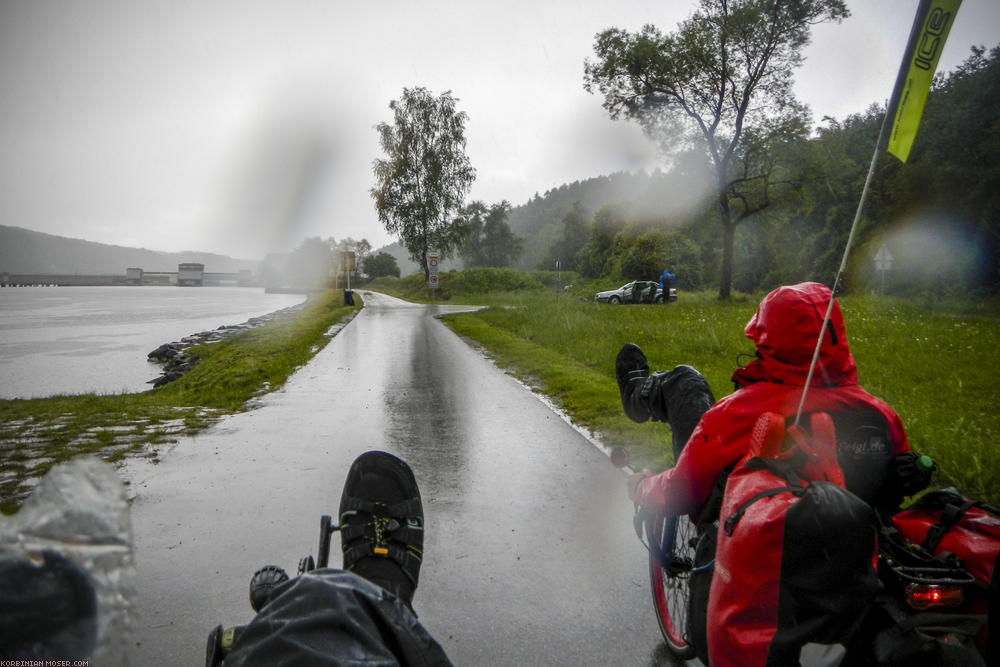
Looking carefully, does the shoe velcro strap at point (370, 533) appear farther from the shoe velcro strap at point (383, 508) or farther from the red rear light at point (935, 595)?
the red rear light at point (935, 595)

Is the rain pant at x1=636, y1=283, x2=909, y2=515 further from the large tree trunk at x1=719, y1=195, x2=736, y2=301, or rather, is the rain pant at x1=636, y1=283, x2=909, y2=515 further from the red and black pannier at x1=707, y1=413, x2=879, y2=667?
the large tree trunk at x1=719, y1=195, x2=736, y2=301

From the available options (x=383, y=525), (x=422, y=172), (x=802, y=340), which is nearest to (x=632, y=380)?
(x=802, y=340)

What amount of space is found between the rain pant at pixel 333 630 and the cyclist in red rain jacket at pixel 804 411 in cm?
118

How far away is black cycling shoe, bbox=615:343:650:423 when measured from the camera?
11.0 ft

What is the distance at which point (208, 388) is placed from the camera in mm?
9750

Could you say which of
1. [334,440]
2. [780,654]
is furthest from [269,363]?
[780,654]

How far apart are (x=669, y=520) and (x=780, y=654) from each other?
4.53 feet

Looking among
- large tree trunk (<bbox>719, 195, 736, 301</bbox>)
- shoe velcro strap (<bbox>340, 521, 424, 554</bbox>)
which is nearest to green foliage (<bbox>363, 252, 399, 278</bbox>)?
large tree trunk (<bbox>719, 195, 736, 301</bbox>)

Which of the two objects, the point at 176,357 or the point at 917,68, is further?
the point at 176,357

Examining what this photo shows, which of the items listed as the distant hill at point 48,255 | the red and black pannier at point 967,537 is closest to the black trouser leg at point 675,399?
the red and black pannier at point 967,537

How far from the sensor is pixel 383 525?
277 cm

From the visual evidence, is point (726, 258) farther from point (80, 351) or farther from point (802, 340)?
point (802, 340)

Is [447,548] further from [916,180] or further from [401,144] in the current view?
[401,144]

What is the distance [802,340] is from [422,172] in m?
51.3
